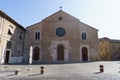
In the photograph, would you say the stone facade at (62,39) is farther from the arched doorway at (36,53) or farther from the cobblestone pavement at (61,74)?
the cobblestone pavement at (61,74)

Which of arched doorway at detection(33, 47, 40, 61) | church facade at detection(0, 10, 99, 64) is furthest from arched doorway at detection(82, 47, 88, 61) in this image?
arched doorway at detection(33, 47, 40, 61)

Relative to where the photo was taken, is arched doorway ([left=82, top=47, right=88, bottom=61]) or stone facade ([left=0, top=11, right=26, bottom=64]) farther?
arched doorway ([left=82, top=47, right=88, bottom=61])

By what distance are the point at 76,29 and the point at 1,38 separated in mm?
14378

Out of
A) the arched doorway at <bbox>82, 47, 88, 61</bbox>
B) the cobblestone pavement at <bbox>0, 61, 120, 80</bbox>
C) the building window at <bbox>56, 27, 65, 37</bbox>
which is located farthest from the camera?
the building window at <bbox>56, 27, 65, 37</bbox>

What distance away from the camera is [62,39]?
93.3 ft

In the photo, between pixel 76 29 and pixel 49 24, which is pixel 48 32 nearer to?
pixel 49 24

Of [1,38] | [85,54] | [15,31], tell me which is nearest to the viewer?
[1,38]

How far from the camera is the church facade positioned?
1085 inches

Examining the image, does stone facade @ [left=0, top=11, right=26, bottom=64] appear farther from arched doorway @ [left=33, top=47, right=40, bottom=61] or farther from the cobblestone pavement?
the cobblestone pavement

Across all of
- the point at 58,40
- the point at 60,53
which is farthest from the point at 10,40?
the point at 60,53

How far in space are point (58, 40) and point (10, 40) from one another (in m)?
9.23

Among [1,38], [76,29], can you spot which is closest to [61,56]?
[76,29]

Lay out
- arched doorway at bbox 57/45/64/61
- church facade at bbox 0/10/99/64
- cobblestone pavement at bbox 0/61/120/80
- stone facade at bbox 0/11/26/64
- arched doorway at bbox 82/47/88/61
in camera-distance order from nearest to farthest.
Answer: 1. cobblestone pavement at bbox 0/61/120/80
2. stone facade at bbox 0/11/26/64
3. church facade at bbox 0/10/99/64
4. arched doorway at bbox 82/47/88/61
5. arched doorway at bbox 57/45/64/61

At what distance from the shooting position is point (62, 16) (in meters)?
29.7
